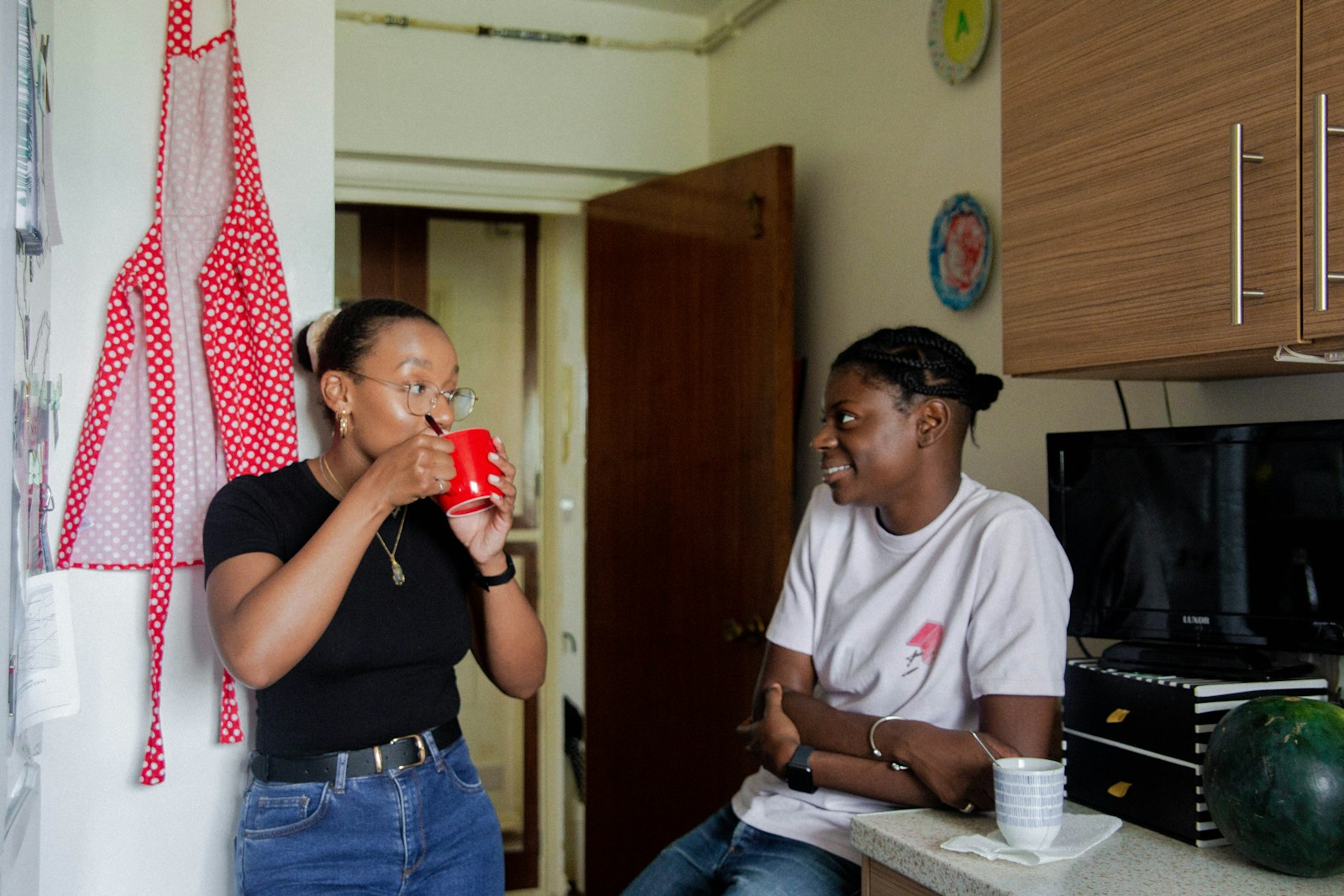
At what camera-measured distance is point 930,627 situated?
5.47 feet

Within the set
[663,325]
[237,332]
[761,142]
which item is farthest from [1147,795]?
[761,142]

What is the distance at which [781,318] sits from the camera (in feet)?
9.12

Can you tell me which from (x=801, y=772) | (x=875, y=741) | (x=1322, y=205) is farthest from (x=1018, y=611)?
(x=1322, y=205)

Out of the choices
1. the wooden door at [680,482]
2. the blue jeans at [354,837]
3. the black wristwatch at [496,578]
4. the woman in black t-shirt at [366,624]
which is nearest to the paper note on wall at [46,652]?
the woman in black t-shirt at [366,624]

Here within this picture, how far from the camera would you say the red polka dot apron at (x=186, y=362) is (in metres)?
1.68

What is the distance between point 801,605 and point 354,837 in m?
0.73

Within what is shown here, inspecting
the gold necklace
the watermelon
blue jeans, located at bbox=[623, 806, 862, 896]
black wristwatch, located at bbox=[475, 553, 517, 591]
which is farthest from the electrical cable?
the gold necklace

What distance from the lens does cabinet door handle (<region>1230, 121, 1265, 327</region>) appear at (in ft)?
4.39

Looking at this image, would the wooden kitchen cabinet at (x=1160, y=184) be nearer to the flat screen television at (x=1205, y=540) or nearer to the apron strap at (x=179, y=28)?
the flat screen television at (x=1205, y=540)

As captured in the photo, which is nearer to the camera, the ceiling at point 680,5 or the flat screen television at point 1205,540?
the flat screen television at point 1205,540

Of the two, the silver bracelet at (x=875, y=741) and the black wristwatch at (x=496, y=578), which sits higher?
the black wristwatch at (x=496, y=578)

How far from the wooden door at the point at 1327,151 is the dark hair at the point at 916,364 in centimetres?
55

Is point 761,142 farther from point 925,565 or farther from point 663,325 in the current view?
point 925,565

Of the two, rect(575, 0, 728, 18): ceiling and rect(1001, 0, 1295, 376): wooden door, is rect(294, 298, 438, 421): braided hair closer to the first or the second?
rect(1001, 0, 1295, 376): wooden door
